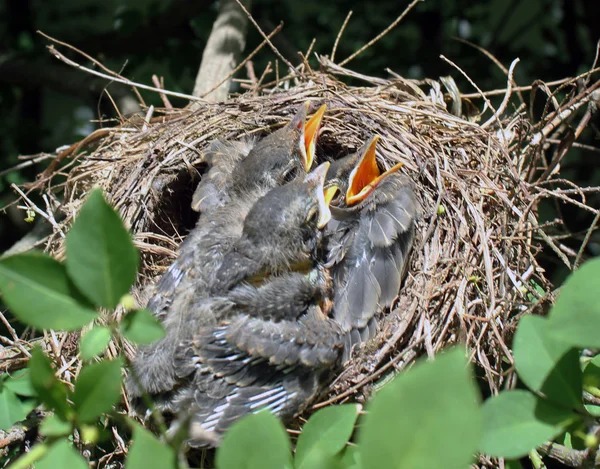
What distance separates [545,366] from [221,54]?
184 centimetres

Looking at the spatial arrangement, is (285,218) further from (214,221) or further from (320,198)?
(214,221)

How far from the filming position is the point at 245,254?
1.79m

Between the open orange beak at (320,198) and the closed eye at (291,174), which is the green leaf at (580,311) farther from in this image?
the closed eye at (291,174)

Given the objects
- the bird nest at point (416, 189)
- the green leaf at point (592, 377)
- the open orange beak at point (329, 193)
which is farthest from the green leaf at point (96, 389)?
the open orange beak at point (329, 193)

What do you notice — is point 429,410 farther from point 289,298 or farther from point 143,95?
point 143,95

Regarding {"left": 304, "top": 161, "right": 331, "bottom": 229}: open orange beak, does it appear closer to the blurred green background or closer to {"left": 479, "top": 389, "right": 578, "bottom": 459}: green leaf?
the blurred green background

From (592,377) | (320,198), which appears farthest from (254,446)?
(320,198)

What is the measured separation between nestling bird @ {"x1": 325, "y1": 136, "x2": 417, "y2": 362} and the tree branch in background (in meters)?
0.59

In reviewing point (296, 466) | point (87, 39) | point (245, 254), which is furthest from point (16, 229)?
point (296, 466)

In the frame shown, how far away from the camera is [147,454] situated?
1.83 feet

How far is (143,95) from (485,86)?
1393 mm

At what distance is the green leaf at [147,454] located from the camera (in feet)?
1.82

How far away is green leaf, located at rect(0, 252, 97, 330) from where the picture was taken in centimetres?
61

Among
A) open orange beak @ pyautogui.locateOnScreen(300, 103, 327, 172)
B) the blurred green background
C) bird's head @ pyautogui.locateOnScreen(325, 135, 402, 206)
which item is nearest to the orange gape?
open orange beak @ pyautogui.locateOnScreen(300, 103, 327, 172)
